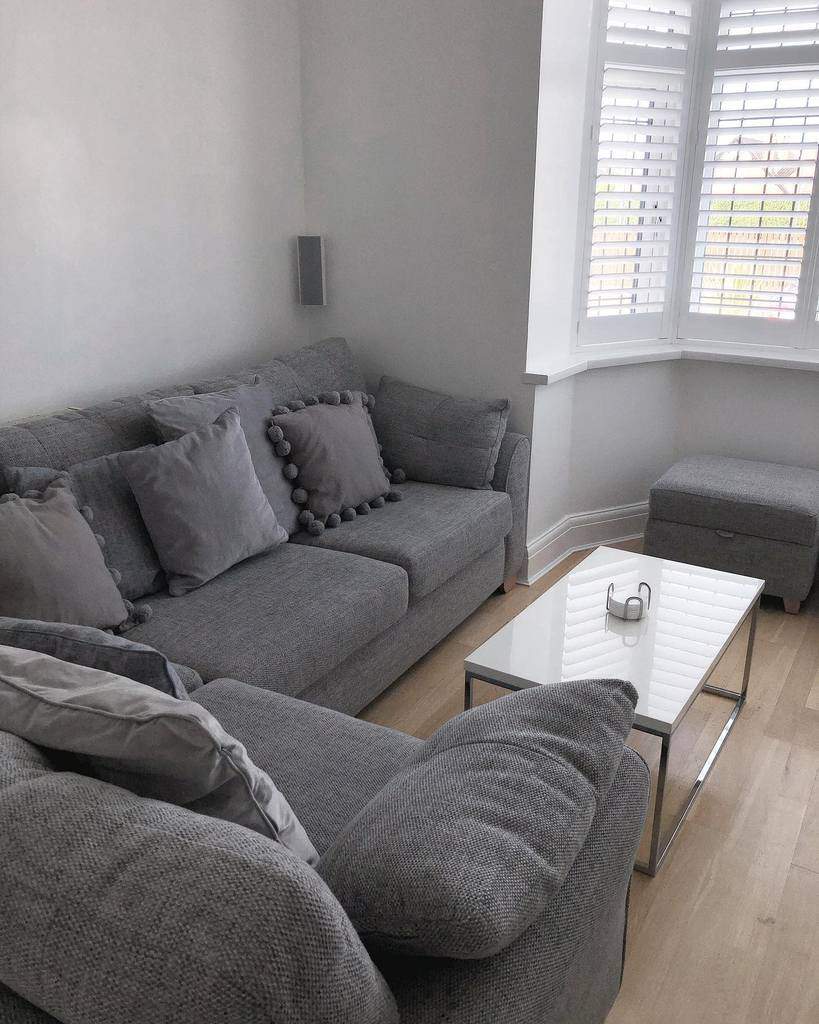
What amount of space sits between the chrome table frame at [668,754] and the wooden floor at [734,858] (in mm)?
27

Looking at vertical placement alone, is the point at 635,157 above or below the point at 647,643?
above

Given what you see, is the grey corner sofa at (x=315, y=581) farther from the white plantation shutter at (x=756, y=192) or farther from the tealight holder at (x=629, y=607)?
the white plantation shutter at (x=756, y=192)

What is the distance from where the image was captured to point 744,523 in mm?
3500

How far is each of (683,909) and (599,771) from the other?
0.99 meters

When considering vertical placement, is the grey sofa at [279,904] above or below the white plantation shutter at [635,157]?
below

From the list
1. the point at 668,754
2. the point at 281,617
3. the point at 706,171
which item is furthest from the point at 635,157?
the point at 668,754

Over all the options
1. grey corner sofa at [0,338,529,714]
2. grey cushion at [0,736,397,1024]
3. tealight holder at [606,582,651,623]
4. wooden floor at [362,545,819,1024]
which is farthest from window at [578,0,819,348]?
grey cushion at [0,736,397,1024]

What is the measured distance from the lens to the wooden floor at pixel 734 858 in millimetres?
1832

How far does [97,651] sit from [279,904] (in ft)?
2.23

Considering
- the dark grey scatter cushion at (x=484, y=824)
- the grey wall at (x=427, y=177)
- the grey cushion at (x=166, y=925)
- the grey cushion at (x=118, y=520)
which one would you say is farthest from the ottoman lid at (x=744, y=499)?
the grey cushion at (x=166, y=925)

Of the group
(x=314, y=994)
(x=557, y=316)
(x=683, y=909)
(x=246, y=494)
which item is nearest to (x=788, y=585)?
(x=557, y=316)

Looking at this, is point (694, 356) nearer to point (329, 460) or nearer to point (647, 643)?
point (329, 460)

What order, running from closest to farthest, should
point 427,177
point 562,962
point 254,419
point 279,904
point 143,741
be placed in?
point 279,904 → point 143,741 → point 562,962 → point 254,419 → point 427,177

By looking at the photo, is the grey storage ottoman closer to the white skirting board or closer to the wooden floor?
the wooden floor
